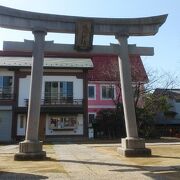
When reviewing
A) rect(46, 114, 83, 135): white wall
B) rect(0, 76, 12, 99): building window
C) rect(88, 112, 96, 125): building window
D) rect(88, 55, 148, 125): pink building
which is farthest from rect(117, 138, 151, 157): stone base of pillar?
rect(88, 55, 148, 125): pink building

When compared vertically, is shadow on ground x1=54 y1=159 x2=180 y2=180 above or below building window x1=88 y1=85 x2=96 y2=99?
below

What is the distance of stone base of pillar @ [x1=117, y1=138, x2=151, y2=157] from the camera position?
1491cm

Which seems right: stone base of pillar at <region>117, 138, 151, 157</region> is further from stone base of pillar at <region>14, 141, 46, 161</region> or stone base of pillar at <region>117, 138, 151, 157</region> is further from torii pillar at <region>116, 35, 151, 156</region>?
stone base of pillar at <region>14, 141, 46, 161</region>

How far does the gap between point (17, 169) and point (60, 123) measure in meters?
22.8

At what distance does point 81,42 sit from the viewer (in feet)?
52.7

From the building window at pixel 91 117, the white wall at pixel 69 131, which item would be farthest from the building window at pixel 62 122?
the building window at pixel 91 117

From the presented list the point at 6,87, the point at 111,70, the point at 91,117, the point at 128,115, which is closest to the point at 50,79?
the point at 6,87

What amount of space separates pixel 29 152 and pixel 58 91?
20.5 meters

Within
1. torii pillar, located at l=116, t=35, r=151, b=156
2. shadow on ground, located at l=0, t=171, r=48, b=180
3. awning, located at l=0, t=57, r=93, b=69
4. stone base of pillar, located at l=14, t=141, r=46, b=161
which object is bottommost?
shadow on ground, located at l=0, t=171, r=48, b=180

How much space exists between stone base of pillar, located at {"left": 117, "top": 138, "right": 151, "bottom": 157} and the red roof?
20495mm

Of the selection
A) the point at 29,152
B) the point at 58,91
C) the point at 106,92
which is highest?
the point at 106,92

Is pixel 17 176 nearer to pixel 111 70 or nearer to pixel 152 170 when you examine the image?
pixel 152 170

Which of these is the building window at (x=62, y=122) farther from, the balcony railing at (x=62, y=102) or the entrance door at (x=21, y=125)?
the entrance door at (x=21, y=125)

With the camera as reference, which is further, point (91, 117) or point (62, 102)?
point (91, 117)
